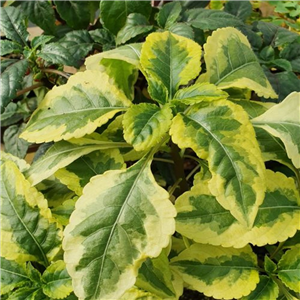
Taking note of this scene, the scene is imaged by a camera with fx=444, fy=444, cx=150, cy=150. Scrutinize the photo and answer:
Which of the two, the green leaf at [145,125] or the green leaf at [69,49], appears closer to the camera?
the green leaf at [145,125]

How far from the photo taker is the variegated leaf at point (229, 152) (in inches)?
27.5

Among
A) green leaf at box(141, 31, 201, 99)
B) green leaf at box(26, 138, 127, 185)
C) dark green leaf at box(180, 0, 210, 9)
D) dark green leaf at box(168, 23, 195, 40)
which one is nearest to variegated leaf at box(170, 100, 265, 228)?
green leaf at box(141, 31, 201, 99)

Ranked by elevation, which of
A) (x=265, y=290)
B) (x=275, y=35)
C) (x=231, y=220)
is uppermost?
(x=275, y=35)

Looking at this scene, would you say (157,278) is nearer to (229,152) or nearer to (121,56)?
(229,152)

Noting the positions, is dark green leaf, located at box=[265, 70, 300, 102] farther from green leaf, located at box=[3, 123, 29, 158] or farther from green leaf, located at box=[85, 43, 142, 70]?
green leaf, located at box=[3, 123, 29, 158]

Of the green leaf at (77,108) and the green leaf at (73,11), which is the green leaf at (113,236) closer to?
the green leaf at (77,108)

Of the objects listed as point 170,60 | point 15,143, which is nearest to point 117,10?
point 170,60

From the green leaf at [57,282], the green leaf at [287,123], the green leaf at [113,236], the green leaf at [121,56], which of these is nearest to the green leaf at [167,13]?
the green leaf at [121,56]

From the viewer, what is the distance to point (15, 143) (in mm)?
1154

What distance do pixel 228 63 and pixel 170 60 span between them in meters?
0.13

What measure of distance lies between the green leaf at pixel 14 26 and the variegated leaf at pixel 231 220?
0.57m

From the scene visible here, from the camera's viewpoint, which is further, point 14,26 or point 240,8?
point 240,8

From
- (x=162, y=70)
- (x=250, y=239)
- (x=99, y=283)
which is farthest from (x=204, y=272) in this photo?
(x=162, y=70)

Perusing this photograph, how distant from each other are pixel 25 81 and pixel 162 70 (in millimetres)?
541
